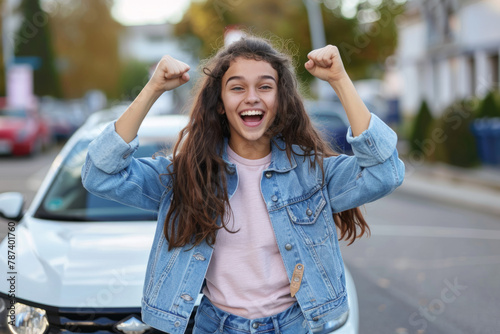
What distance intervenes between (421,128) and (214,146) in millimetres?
15561

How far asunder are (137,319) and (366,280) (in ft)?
11.9

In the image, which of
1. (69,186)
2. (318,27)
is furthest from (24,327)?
(318,27)

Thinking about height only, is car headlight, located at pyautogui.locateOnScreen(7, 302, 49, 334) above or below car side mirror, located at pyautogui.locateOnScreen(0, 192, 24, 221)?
below

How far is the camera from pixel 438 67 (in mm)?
30281

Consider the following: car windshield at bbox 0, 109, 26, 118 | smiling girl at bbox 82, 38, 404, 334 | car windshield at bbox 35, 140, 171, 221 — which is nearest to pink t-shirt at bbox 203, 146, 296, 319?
smiling girl at bbox 82, 38, 404, 334

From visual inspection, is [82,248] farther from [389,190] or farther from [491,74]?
[491,74]

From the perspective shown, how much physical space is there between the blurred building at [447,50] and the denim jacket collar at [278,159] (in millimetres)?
18372

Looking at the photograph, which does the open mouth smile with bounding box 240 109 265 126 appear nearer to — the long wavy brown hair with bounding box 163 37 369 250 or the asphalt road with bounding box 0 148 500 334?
the long wavy brown hair with bounding box 163 37 369 250

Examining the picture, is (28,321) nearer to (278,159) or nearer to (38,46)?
(278,159)

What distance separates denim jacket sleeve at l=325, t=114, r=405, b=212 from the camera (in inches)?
84.4

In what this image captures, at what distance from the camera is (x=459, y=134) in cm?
1438

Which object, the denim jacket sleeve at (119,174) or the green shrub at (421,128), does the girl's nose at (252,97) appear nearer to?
the denim jacket sleeve at (119,174)

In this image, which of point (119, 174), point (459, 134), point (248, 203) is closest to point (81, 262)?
point (119, 174)

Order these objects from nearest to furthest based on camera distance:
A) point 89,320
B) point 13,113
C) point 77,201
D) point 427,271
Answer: point 89,320
point 77,201
point 427,271
point 13,113
